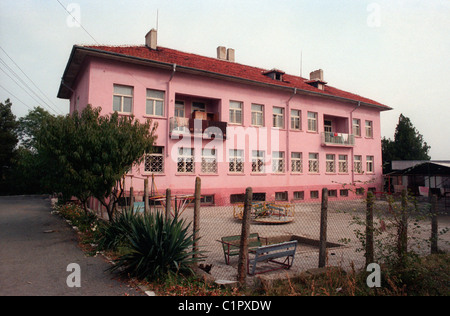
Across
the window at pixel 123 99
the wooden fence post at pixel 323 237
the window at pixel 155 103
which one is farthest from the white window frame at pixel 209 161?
the wooden fence post at pixel 323 237

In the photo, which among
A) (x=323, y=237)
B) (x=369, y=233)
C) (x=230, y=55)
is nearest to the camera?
(x=369, y=233)

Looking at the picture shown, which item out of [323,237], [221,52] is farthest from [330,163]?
[323,237]

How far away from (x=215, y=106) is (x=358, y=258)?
658 inches

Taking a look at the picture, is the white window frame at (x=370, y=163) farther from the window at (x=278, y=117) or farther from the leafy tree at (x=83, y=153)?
the leafy tree at (x=83, y=153)

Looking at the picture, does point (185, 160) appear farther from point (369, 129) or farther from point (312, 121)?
point (369, 129)

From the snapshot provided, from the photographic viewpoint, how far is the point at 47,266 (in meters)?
6.72

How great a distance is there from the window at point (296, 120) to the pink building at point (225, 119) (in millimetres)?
85

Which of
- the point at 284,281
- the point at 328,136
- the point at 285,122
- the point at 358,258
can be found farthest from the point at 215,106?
the point at 284,281

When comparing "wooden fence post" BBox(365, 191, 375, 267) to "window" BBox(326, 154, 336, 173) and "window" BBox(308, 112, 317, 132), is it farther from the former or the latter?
"window" BBox(326, 154, 336, 173)

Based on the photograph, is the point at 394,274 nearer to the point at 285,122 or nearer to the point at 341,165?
the point at 285,122

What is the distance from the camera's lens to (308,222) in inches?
566

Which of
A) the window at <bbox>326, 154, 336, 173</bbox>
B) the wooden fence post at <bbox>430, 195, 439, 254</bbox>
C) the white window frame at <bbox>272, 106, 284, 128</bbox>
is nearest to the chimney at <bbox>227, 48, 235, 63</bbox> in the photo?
the white window frame at <bbox>272, 106, 284, 128</bbox>

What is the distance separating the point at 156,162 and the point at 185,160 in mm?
1910

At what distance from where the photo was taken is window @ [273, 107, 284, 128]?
24592 mm
